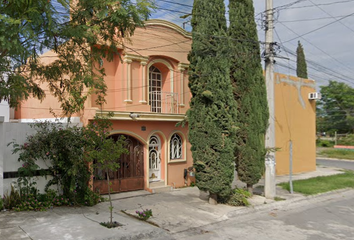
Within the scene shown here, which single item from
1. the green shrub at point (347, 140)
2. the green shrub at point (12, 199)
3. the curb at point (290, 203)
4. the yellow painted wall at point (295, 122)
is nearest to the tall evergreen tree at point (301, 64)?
the yellow painted wall at point (295, 122)

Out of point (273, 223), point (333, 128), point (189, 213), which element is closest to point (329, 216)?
point (273, 223)

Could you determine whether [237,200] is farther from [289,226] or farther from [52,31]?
[52,31]

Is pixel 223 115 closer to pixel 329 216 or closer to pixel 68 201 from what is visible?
pixel 329 216

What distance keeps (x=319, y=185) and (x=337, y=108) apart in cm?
3736

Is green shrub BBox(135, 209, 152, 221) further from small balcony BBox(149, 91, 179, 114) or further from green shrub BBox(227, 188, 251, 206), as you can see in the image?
small balcony BBox(149, 91, 179, 114)

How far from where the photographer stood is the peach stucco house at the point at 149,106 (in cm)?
1160

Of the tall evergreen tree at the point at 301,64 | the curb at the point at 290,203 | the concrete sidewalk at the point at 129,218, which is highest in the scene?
the tall evergreen tree at the point at 301,64

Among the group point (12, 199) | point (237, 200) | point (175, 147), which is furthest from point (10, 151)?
point (237, 200)

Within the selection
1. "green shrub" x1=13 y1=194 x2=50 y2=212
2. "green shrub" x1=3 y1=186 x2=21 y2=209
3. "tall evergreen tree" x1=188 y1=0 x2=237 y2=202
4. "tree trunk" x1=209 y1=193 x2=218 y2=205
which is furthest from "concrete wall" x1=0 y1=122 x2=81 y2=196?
"tree trunk" x1=209 y1=193 x2=218 y2=205

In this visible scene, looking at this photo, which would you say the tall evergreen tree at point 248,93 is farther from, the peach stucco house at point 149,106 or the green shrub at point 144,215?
the green shrub at point 144,215

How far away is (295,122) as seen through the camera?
58.9ft

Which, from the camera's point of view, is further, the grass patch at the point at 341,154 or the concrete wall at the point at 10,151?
the grass patch at the point at 341,154

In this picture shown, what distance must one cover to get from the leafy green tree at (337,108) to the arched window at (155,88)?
3926cm

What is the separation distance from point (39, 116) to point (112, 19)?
1005 centimetres
